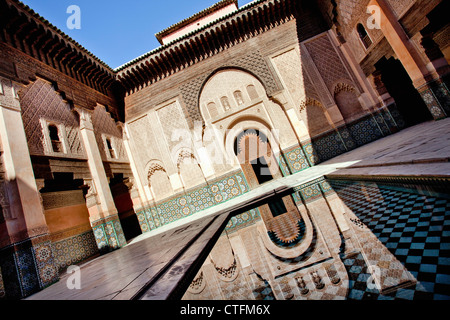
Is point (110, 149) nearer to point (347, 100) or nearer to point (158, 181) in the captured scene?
point (158, 181)

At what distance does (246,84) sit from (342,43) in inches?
105

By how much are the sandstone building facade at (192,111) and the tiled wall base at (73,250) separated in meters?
0.03

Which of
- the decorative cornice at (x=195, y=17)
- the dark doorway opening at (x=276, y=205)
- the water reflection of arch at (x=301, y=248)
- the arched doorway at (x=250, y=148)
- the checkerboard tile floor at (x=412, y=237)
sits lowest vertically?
the checkerboard tile floor at (x=412, y=237)

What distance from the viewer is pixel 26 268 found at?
9.29ft

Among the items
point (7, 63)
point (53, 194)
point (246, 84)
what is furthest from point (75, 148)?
point (246, 84)

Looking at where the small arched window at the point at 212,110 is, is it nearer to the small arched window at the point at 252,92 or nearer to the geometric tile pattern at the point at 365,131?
the small arched window at the point at 252,92

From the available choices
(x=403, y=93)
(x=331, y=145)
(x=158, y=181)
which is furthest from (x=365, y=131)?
(x=158, y=181)

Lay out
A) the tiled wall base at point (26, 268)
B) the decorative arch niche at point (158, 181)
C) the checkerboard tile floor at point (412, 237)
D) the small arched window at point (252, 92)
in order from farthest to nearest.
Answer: the decorative arch niche at point (158, 181), the small arched window at point (252, 92), the tiled wall base at point (26, 268), the checkerboard tile floor at point (412, 237)

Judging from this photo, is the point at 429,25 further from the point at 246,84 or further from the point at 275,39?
the point at 246,84

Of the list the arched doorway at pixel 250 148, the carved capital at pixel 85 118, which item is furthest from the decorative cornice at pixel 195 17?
the arched doorway at pixel 250 148

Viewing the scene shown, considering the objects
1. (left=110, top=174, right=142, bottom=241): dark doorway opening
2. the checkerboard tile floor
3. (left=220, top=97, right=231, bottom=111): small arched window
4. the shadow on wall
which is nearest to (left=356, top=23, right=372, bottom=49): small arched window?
the shadow on wall

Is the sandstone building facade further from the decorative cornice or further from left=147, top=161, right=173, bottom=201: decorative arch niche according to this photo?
the decorative cornice

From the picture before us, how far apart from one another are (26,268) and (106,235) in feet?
6.03

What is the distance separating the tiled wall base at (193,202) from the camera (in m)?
5.74
